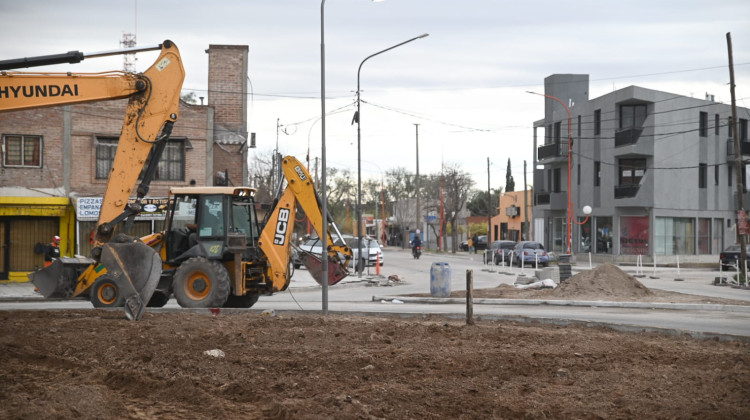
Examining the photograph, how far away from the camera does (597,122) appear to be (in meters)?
56.8

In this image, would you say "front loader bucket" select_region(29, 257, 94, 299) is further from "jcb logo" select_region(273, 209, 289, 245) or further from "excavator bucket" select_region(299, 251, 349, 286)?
"excavator bucket" select_region(299, 251, 349, 286)

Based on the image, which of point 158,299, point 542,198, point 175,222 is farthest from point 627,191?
point 158,299

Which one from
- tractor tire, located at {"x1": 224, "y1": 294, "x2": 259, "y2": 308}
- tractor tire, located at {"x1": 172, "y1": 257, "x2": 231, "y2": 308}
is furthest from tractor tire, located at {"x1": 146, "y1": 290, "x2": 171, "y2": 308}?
tractor tire, located at {"x1": 224, "y1": 294, "x2": 259, "y2": 308}

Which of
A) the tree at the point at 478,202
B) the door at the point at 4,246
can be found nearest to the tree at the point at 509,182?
the tree at the point at 478,202

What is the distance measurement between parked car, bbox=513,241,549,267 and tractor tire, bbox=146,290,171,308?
31053 mm

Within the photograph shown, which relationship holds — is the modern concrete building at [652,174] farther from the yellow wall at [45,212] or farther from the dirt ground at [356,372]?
the dirt ground at [356,372]

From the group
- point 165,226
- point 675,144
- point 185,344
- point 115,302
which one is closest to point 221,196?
point 165,226

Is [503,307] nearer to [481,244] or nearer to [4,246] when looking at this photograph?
[4,246]

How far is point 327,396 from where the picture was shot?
8008 millimetres

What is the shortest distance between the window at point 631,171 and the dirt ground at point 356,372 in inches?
1671

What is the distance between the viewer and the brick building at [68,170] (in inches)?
1147

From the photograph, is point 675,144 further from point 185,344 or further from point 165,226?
point 185,344

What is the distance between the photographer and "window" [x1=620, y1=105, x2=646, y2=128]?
177ft

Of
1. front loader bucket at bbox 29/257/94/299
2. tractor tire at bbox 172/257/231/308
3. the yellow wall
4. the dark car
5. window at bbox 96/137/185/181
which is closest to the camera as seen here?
front loader bucket at bbox 29/257/94/299
